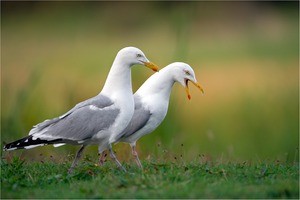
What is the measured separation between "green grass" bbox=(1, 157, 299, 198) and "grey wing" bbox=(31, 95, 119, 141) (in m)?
0.37

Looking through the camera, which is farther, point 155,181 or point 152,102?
point 152,102

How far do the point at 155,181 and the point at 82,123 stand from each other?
139 cm

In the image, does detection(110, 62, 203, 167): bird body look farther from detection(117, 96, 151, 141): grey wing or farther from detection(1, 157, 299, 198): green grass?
detection(1, 157, 299, 198): green grass

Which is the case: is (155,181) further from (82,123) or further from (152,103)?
(152,103)

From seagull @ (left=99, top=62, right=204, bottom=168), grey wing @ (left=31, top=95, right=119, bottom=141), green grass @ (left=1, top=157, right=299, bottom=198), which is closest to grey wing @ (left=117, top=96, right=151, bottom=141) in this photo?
seagull @ (left=99, top=62, right=204, bottom=168)

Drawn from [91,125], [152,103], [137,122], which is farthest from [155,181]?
[152,103]

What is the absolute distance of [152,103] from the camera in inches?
397

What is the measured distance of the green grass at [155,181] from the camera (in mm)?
7781

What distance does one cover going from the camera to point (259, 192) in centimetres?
775

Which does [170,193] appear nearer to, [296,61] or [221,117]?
[221,117]

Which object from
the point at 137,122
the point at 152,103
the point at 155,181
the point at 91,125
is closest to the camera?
the point at 155,181

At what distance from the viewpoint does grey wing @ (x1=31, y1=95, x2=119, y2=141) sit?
908 centimetres

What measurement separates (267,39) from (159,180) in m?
11.1

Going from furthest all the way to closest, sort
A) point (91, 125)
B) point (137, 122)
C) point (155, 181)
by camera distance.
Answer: point (137, 122) → point (91, 125) → point (155, 181)
